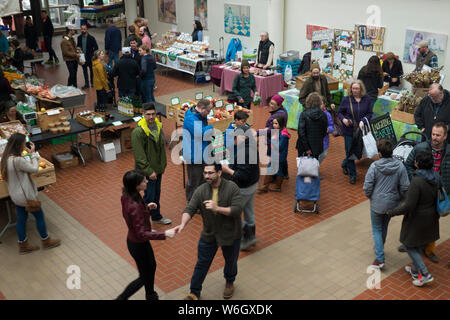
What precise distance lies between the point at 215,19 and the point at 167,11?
3192mm

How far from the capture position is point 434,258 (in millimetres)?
6637

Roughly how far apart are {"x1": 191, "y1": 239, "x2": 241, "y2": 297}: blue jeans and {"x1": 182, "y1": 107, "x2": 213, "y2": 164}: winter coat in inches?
81.0

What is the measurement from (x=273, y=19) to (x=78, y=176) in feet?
27.5

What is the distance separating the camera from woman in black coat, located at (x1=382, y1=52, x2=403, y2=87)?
40.1 ft

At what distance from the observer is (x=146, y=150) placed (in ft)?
23.5

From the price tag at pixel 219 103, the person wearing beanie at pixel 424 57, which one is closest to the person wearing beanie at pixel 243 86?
the price tag at pixel 219 103

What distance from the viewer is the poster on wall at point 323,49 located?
45.9 feet

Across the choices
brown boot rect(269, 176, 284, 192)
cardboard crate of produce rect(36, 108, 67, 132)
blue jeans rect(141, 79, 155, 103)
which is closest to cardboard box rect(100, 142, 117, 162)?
cardboard crate of produce rect(36, 108, 67, 132)

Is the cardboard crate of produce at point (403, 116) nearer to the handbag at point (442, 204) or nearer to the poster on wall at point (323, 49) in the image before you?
the handbag at point (442, 204)

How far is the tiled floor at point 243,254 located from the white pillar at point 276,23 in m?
7.31

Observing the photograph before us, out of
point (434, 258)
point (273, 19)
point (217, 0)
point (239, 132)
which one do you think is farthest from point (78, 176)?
point (217, 0)

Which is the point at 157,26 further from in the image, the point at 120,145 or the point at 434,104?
the point at 434,104

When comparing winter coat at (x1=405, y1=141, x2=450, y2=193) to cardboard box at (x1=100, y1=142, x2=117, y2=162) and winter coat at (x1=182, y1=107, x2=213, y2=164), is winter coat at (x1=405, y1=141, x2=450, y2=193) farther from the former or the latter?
cardboard box at (x1=100, y1=142, x2=117, y2=162)

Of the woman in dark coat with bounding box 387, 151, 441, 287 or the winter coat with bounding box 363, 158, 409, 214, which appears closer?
the woman in dark coat with bounding box 387, 151, 441, 287
